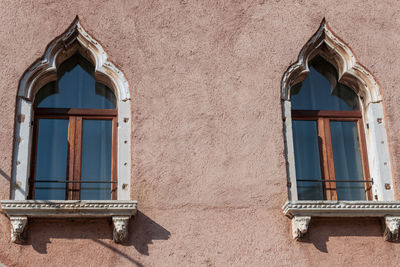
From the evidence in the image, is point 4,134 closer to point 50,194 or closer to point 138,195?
point 50,194

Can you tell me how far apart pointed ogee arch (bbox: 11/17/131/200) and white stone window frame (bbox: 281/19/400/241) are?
1.69 meters

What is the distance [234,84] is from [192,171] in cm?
112

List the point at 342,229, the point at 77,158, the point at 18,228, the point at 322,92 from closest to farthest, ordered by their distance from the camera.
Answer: the point at 18,228
the point at 342,229
the point at 77,158
the point at 322,92

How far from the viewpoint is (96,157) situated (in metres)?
8.21

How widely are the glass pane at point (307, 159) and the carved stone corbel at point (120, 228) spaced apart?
1.91m

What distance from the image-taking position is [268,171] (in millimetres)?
8102

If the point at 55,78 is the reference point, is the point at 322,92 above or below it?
below

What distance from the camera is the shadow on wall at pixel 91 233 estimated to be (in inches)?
298

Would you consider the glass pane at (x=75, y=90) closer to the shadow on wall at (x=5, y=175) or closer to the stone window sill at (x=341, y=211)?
the shadow on wall at (x=5, y=175)

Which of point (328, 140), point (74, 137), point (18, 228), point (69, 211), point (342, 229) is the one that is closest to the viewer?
point (18, 228)

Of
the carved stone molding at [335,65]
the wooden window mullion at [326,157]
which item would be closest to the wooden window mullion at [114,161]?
the carved stone molding at [335,65]

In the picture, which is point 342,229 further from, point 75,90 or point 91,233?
point 75,90

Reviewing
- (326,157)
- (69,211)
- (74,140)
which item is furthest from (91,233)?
(326,157)

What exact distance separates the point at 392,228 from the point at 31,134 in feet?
12.5
